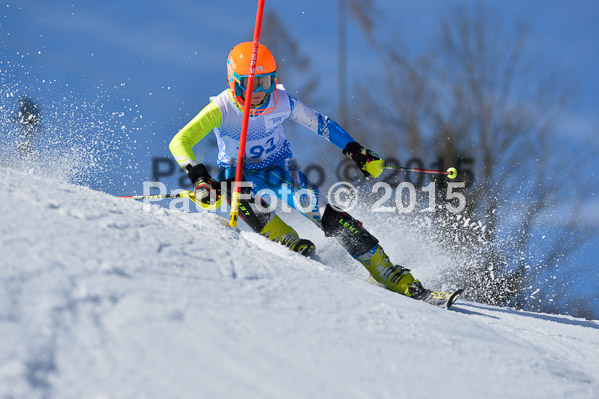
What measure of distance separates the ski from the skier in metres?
0.04

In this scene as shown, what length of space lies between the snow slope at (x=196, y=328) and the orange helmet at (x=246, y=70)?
163cm

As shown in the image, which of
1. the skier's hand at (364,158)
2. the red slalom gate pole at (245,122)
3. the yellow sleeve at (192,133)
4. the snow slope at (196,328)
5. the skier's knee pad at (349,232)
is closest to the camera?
the snow slope at (196,328)

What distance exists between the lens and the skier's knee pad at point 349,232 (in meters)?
3.96

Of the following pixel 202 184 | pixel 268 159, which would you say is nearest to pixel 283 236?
pixel 268 159

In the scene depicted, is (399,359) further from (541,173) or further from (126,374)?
(541,173)

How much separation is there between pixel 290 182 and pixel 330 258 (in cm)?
134

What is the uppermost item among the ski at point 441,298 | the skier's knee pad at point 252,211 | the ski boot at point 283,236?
the skier's knee pad at point 252,211

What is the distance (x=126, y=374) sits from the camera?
1.32m

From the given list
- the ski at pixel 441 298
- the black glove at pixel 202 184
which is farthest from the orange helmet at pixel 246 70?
the ski at pixel 441 298

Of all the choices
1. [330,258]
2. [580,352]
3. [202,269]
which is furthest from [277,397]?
[330,258]

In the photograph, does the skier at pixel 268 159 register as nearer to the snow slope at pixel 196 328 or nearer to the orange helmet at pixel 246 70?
the orange helmet at pixel 246 70

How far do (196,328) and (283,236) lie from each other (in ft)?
8.27

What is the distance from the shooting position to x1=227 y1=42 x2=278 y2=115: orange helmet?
3873 millimetres

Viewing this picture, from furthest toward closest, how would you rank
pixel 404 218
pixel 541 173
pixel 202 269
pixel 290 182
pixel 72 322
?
pixel 541 173 < pixel 404 218 < pixel 290 182 < pixel 202 269 < pixel 72 322
